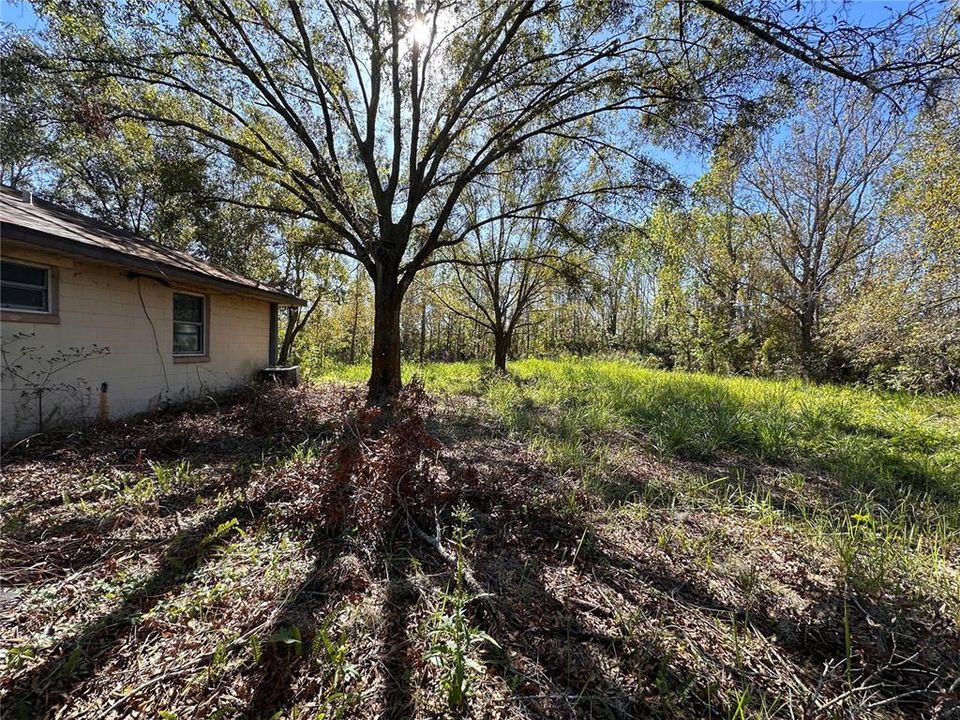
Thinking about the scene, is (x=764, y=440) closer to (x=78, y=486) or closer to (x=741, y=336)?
(x=78, y=486)

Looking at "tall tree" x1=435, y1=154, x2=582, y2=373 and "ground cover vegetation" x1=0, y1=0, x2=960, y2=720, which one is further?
"tall tree" x1=435, y1=154, x2=582, y2=373

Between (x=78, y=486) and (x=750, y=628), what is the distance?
512 centimetres

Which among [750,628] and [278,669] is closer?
[278,669]

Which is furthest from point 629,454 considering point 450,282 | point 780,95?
point 450,282

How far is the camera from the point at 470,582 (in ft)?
7.07

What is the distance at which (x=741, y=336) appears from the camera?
16312 mm

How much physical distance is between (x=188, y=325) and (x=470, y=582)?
760 centimetres

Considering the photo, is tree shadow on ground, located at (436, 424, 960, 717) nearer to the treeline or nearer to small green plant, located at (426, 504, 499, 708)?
small green plant, located at (426, 504, 499, 708)

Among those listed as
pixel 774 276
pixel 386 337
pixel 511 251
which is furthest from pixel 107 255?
pixel 774 276

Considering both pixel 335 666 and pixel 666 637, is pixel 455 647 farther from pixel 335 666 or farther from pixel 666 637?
pixel 666 637

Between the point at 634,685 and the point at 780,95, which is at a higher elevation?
the point at 780,95

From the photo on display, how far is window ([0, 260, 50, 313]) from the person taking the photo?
169 inches

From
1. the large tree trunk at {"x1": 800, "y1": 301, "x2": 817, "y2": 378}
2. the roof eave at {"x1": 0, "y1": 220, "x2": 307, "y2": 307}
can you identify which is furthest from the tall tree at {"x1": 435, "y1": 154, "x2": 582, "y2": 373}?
the large tree trunk at {"x1": 800, "y1": 301, "x2": 817, "y2": 378}

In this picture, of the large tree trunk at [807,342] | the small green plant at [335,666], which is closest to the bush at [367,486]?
the small green plant at [335,666]
